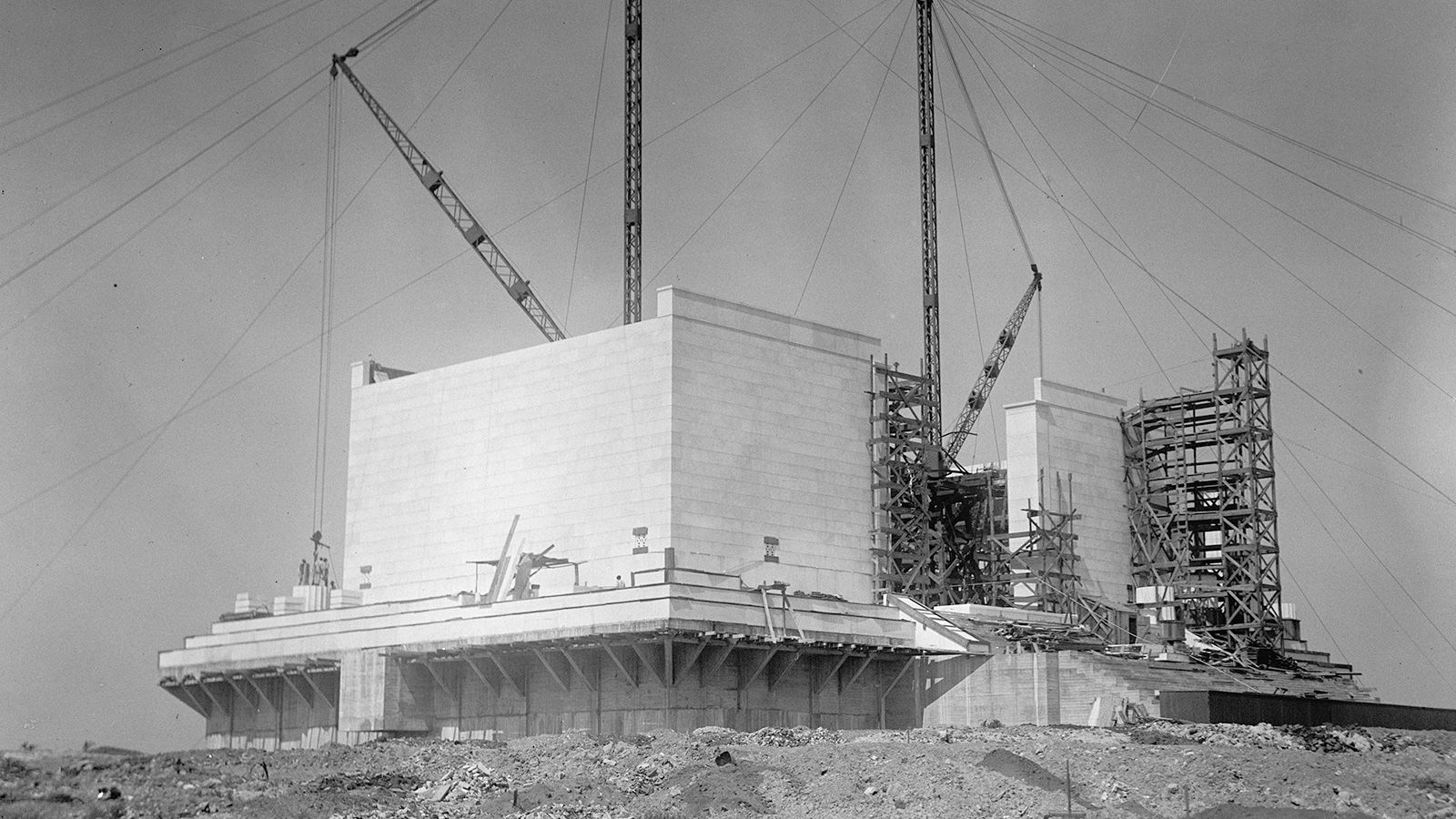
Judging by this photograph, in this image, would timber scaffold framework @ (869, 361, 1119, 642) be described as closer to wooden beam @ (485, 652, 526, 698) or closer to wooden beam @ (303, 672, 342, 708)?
wooden beam @ (485, 652, 526, 698)

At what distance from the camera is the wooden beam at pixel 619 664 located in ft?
224

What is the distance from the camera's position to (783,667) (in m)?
71.9

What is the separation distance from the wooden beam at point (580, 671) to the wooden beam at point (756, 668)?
6.20 meters

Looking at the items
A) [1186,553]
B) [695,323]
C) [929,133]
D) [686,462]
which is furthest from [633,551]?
[929,133]

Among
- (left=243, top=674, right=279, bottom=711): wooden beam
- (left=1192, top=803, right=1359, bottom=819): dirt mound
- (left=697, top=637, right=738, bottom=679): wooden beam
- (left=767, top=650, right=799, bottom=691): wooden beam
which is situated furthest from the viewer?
(left=243, top=674, right=279, bottom=711): wooden beam

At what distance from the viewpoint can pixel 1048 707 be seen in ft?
227

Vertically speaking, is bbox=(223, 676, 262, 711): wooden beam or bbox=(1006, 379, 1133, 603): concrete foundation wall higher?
bbox=(1006, 379, 1133, 603): concrete foundation wall

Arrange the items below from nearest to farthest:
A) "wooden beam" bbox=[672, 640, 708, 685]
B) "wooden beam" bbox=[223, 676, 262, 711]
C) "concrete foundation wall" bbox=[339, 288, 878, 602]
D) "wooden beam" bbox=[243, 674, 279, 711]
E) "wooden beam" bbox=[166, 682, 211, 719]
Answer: "wooden beam" bbox=[672, 640, 708, 685]
"concrete foundation wall" bbox=[339, 288, 878, 602]
"wooden beam" bbox=[243, 674, 279, 711]
"wooden beam" bbox=[223, 676, 262, 711]
"wooden beam" bbox=[166, 682, 211, 719]

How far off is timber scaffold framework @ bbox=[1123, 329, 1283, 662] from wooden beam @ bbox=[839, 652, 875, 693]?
21.3 metres

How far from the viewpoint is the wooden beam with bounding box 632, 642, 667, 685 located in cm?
6781

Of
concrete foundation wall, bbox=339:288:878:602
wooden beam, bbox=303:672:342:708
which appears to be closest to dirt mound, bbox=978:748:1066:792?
concrete foundation wall, bbox=339:288:878:602

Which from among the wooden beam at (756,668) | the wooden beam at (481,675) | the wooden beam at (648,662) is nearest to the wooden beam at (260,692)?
the wooden beam at (481,675)

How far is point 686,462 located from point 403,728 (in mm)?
17292

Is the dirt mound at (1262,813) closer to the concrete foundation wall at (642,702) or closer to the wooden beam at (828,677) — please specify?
the concrete foundation wall at (642,702)
